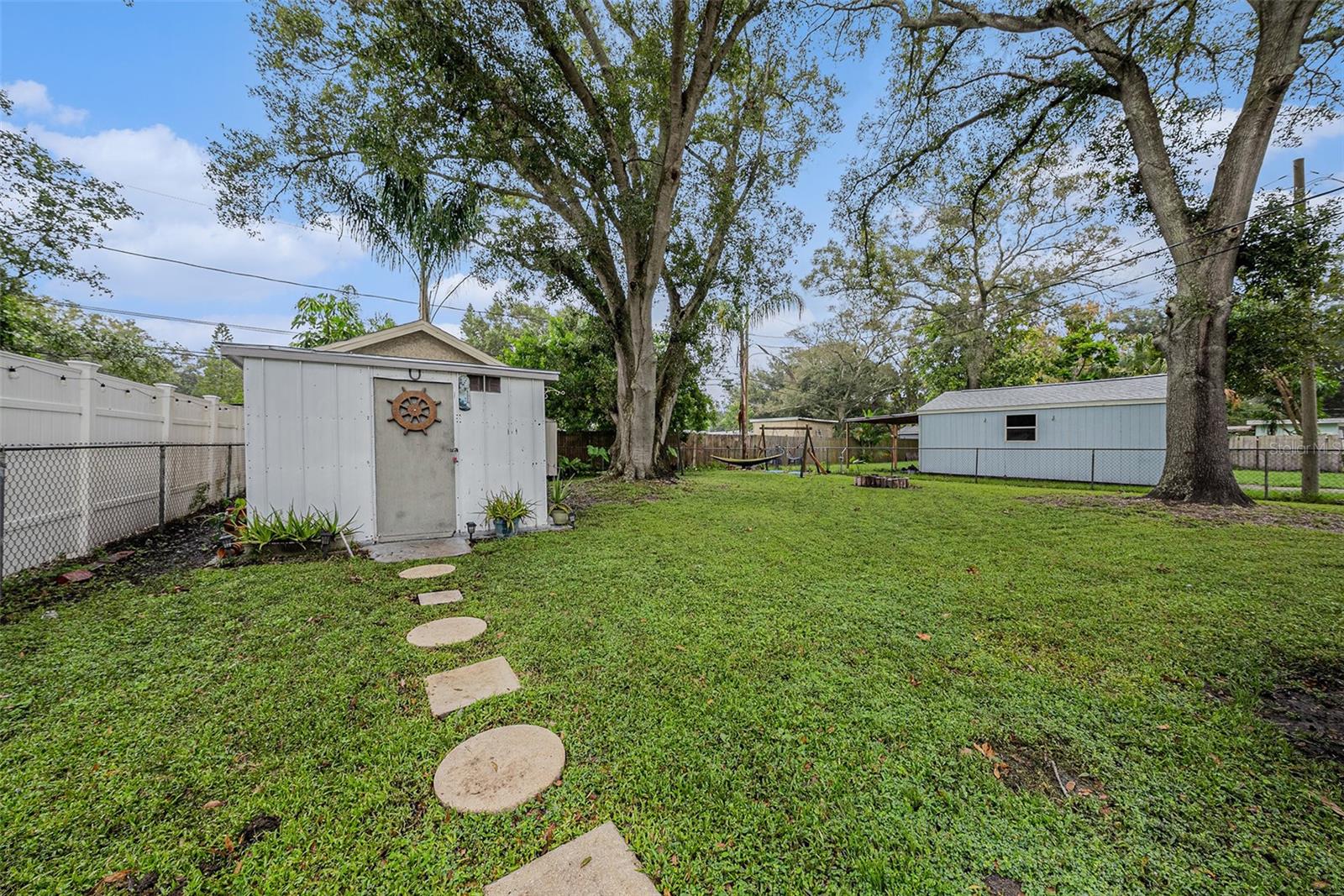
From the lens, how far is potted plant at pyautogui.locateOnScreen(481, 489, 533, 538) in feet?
16.2

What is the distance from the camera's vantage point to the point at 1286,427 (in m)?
15.5

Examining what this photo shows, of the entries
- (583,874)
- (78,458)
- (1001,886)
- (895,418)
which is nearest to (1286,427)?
(895,418)

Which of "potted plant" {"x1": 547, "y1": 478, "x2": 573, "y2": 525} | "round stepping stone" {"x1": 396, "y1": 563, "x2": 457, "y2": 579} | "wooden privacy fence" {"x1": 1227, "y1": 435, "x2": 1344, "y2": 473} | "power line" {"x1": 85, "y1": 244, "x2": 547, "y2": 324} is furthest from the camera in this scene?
"wooden privacy fence" {"x1": 1227, "y1": 435, "x2": 1344, "y2": 473}

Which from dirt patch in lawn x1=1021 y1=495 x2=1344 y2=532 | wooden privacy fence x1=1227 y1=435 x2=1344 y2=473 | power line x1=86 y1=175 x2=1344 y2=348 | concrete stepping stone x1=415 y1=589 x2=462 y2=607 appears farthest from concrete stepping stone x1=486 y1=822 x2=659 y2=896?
wooden privacy fence x1=1227 y1=435 x2=1344 y2=473

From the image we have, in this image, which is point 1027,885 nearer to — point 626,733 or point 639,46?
point 626,733

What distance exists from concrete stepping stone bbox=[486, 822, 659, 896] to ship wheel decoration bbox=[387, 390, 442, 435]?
4.22 meters

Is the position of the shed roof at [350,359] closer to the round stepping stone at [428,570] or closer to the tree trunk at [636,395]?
the round stepping stone at [428,570]

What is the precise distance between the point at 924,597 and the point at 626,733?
2.43m

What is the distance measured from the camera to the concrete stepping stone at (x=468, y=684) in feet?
6.37

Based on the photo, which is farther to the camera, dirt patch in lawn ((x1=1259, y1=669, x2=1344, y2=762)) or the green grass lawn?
dirt patch in lawn ((x1=1259, y1=669, x2=1344, y2=762))

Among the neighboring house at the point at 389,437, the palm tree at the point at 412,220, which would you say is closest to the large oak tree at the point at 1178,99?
the palm tree at the point at 412,220

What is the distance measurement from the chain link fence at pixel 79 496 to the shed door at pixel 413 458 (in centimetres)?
182

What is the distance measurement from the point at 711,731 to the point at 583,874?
26.9 inches

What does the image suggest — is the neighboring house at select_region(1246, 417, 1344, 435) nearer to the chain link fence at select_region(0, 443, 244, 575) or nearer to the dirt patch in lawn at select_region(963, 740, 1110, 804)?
the dirt patch in lawn at select_region(963, 740, 1110, 804)
